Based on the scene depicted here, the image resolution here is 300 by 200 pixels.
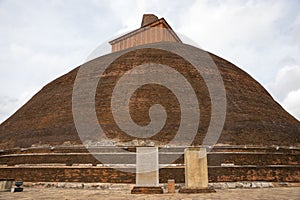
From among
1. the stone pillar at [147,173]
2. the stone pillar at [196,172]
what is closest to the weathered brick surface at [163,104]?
the stone pillar at [147,173]

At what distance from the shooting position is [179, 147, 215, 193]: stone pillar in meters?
9.34

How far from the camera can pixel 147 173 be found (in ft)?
32.5

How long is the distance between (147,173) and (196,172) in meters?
1.54

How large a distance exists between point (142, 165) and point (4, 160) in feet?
23.3

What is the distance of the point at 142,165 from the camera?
10242mm

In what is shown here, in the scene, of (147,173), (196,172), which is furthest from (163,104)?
(196,172)

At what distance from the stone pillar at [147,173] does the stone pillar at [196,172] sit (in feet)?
2.89

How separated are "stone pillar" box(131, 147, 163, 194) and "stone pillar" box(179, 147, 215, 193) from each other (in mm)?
880

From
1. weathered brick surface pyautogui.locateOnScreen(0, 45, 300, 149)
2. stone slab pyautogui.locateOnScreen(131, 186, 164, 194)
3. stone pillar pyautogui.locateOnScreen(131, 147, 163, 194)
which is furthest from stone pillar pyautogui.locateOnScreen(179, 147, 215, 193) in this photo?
weathered brick surface pyautogui.locateOnScreen(0, 45, 300, 149)

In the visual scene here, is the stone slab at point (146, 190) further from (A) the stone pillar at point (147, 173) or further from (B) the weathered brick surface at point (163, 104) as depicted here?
(B) the weathered brick surface at point (163, 104)

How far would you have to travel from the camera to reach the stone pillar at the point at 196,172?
30.7 feet

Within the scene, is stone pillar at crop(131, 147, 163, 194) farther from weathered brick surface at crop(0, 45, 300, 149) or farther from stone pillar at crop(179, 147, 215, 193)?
weathered brick surface at crop(0, 45, 300, 149)

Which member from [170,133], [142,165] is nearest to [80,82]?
[170,133]

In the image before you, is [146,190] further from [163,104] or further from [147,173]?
[163,104]
